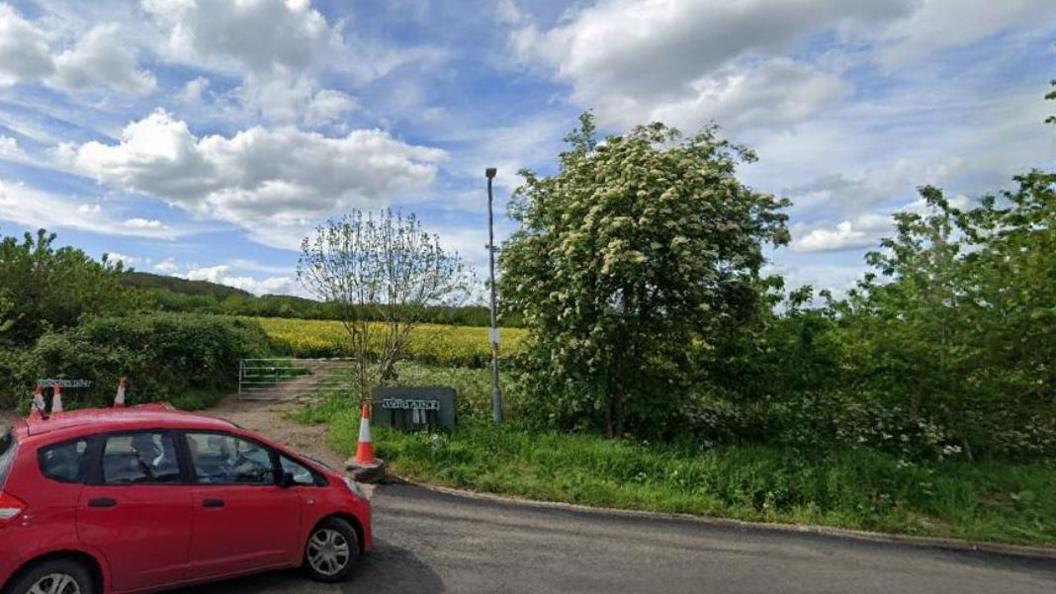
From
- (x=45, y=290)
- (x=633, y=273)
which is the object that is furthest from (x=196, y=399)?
(x=633, y=273)

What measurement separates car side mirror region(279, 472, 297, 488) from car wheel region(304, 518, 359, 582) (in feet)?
1.66

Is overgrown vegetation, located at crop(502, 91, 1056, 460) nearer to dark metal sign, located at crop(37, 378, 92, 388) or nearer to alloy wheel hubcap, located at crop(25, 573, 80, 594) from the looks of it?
alloy wheel hubcap, located at crop(25, 573, 80, 594)

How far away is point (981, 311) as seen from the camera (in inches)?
452

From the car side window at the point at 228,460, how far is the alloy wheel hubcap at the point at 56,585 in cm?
105

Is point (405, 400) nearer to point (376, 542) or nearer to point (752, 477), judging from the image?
point (376, 542)

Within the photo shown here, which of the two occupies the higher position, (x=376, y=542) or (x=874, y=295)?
(x=874, y=295)

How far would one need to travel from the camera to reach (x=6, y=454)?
503cm

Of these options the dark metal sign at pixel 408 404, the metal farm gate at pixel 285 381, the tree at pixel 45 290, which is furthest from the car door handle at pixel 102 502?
the tree at pixel 45 290

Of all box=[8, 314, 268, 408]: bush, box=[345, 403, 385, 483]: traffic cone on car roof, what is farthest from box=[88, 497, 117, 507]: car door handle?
box=[8, 314, 268, 408]: bush

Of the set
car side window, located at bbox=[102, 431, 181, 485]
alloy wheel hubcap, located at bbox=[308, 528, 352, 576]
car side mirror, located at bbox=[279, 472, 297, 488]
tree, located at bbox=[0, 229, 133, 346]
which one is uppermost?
tree, located at bbox=[0, 229, 133, 346]

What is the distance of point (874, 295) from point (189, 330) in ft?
56.3

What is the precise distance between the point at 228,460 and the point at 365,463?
4463 millimetres

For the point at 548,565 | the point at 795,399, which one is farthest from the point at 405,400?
the point at 795,399

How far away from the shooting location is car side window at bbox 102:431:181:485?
17.1 feet
